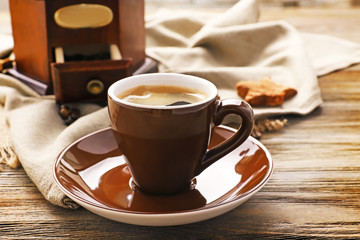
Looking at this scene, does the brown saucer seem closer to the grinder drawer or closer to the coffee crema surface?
the coffee crema surface

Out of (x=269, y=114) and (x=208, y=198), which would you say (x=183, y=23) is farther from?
(x=208, y=198)

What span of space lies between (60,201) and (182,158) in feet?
0.77

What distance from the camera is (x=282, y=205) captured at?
0.88 metres

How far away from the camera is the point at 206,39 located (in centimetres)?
169

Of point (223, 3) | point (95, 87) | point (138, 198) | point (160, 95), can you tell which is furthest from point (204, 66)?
point (223, 3)

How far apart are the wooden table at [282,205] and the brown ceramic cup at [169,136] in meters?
0.09

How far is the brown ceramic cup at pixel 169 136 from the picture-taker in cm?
77

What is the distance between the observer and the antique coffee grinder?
1263 mm

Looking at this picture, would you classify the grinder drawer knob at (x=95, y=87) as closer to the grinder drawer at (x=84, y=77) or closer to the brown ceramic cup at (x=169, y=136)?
the grinder drawer at (x=84, y=77)

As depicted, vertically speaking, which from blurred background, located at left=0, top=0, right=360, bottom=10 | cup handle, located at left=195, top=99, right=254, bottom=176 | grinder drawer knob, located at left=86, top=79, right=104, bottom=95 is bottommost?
blurred background, located at left=0, top=0, right=360, bottom=10

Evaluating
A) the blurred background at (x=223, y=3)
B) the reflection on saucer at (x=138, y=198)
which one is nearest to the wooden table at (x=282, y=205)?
the reflection on saucer at (x=138, y=198)

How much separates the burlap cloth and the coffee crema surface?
0.22 meters

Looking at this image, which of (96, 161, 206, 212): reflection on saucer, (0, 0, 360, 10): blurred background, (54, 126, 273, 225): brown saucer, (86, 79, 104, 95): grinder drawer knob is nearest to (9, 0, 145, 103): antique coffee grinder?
(86, 79, 104, 95): grinder drawer knob

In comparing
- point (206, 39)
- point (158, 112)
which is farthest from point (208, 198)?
point (206, 39)
